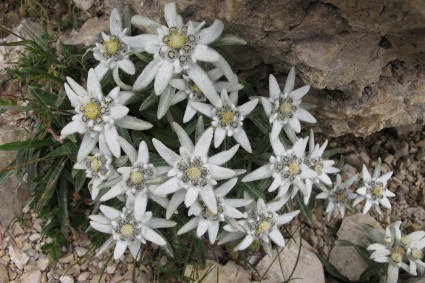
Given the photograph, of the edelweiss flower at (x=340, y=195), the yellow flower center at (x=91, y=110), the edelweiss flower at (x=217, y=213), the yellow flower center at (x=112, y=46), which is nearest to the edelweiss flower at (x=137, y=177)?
the yellow flower center at (x=91, y=110)

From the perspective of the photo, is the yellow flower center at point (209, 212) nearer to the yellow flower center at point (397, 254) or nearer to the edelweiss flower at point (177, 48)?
the edelweiss flower at point (177, 48)

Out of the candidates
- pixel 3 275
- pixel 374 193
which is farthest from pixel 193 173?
pixel 3 275

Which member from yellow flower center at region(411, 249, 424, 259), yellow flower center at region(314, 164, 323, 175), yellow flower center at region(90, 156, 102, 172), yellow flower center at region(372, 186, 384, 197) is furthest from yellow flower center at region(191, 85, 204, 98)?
yellow flower center at region(411, 249, 424, 259)

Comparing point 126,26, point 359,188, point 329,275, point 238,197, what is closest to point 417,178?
point 359,188

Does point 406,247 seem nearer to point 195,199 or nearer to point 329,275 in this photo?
point 329,275

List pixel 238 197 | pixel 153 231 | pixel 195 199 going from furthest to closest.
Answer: pixel 238 197 < pixel 153 231 < pixel 195 199
